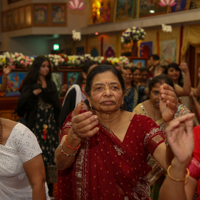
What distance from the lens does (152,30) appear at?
40.8 ft

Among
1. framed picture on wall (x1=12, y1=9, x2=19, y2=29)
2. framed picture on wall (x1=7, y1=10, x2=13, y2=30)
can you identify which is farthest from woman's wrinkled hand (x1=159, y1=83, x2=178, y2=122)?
framed picture on wall (x1=7, y1=10, x2=13, y2=30)

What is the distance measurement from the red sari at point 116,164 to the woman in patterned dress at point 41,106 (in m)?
2.24

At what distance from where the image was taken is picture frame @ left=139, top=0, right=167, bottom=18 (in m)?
11.4

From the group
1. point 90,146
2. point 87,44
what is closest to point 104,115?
point 90,146

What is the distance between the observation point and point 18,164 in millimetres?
1938

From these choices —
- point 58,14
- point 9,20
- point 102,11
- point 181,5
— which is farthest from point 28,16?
point 181,5

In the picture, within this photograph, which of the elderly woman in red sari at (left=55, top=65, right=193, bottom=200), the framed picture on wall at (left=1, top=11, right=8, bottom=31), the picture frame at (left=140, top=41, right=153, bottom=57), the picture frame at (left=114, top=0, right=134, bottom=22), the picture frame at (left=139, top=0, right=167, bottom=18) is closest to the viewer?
the elderly woman in red sari at (left=55, top=65, right=193, bottom=200)

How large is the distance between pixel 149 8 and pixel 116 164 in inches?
435

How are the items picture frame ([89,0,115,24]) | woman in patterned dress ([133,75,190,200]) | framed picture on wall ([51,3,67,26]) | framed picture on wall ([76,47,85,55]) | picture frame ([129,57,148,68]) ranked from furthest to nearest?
1. framed picture on wall ([76,47,85,55])
2. framed picture on wall ([51,3,67,26])
3. picture frame ([89,0,115,24])
4. picture frame ([129,57,148,68])
5. woman in patterned dress ([133,75,190,200])

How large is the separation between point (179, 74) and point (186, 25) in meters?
6.43

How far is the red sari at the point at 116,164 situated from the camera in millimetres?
1842

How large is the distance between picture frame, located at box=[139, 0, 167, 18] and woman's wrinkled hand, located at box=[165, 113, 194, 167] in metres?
10.6

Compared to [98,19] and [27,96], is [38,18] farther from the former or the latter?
[27,96]

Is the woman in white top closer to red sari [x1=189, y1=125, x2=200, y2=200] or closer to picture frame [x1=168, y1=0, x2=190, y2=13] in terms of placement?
red sari [x1=189, y1=125, x2=200, y2=200]
